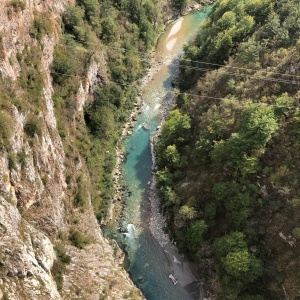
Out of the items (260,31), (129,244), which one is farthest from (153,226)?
(260,31)

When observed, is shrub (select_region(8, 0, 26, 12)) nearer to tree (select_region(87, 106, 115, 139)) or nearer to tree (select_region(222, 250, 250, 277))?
tree (select_region(87, 106, 115, 139))

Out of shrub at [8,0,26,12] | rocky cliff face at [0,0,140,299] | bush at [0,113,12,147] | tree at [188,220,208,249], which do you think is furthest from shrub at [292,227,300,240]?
shrub at [8,0,26,12]

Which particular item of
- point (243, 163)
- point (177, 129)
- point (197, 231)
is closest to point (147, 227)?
point (197, 231)

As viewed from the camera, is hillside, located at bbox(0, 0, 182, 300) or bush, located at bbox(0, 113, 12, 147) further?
bush, located at bbox(0, 113, 12, 147)

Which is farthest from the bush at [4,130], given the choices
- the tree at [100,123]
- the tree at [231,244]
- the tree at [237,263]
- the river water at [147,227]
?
the tree at [237,263]

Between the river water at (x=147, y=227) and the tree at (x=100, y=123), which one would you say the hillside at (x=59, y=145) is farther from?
the river water at (x=147, y=227)
